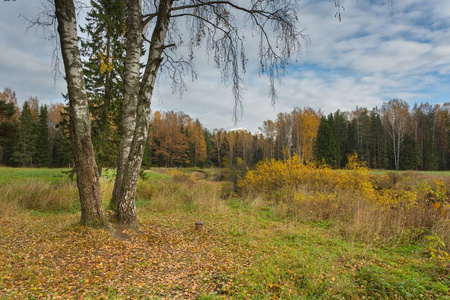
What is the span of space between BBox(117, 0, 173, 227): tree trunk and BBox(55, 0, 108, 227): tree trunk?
57cm

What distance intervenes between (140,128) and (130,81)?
1083 mm

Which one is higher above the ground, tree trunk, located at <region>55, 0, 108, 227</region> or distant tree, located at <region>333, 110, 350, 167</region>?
distant tree, located at <region>333, 110, 350, 167</region>

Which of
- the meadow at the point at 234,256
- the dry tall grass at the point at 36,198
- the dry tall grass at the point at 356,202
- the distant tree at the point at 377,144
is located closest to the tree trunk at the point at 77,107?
the meadow at the point at 234,256

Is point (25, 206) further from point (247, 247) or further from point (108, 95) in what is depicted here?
point (247, 247)

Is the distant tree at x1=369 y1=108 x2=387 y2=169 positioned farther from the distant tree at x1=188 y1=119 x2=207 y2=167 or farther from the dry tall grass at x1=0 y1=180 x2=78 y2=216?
the dry tall grass at x1=0 y1=180 x2=78 y2=216

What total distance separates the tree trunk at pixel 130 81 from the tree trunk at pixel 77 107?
81cm

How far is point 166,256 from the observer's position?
383 centimetres

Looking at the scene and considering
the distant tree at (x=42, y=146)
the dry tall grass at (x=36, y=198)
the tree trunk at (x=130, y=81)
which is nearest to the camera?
the tree trunk at (x=130, y=81)


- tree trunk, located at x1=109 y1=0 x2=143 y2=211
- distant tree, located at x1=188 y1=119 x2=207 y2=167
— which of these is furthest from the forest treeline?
tree trunk, located at x1=109 y1=0 x2=143 y2=211

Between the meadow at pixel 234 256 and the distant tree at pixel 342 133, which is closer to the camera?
the meadow at pixel 234 256

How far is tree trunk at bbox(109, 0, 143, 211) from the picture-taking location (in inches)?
191

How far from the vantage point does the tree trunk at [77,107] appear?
154 inches

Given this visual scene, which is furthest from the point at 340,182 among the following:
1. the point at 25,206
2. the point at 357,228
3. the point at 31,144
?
the point at 31,144

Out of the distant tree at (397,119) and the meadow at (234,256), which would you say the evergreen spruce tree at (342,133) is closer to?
the distant tree at (397,119)
